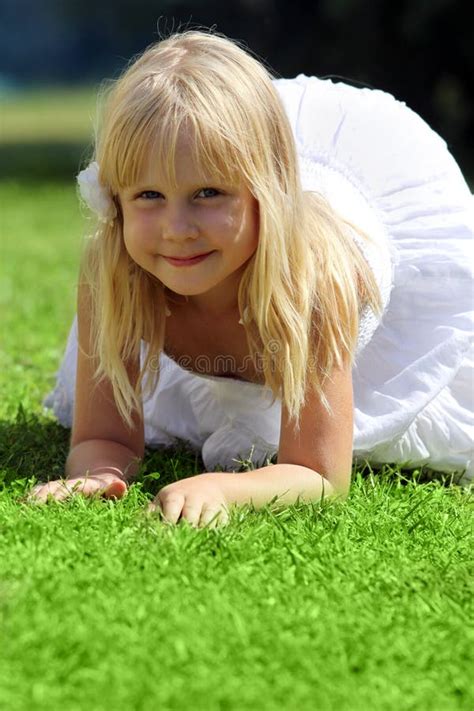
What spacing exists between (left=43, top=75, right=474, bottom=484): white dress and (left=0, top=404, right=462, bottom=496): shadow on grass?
4 cm

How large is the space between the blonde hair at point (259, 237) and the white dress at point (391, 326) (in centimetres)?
18

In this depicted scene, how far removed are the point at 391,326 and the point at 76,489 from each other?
0.99m

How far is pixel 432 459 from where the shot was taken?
308 centimetres

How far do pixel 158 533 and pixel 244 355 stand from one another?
68cm

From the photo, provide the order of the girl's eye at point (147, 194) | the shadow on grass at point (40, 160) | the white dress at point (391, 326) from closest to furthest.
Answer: the girl's eye at point (147, 194), the white dress at point (391, 326), the shadow on grass at point (40, 160)

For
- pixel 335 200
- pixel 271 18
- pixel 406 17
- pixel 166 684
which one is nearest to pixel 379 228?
pixel 335 200

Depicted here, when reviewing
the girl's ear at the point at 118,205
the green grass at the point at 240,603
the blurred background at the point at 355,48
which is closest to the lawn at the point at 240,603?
the green grass at the point at 240,603

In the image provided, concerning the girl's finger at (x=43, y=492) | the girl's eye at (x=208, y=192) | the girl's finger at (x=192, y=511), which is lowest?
the girl's finger at (x=43, y=492)

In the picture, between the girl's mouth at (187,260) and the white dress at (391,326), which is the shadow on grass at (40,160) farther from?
the girl's mouth at (187,260)

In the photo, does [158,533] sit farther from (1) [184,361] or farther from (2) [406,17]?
(2) [406,17]

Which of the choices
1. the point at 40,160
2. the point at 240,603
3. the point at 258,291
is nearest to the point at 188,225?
the point at 258,291

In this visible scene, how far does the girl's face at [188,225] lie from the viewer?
8.16 ft

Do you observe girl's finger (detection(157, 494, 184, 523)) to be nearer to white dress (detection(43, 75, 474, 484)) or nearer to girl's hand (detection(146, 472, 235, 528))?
girl's hand (detection(146, 472, 235, 528))

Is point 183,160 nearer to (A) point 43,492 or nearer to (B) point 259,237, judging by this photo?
(B) point 259,237
